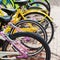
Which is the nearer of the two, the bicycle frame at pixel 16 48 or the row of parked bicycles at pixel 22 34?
the bicycle frame at pixel 16 48

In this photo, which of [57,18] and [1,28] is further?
[57,18]

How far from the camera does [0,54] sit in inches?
223

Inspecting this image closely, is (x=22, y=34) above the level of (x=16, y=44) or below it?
above

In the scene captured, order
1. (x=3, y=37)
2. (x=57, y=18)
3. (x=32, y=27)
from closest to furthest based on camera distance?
(x=3, y=37)
(x=32, y=27)
(x=57, y=18)

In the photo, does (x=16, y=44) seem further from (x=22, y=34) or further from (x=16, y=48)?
(x=22, y=34)

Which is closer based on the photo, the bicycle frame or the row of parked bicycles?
the bicycle frame

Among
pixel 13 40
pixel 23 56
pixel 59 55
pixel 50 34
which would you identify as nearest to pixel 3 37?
pixel 13 40

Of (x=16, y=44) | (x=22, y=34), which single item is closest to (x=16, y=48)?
(x=16, y=44)

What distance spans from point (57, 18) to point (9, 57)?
5.30 m

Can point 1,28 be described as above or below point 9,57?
above

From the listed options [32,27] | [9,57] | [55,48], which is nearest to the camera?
[9,57]

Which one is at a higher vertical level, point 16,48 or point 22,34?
point 22,34

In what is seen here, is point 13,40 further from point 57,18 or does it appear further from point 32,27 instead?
point 57,18

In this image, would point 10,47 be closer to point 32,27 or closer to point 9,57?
point 9,57
